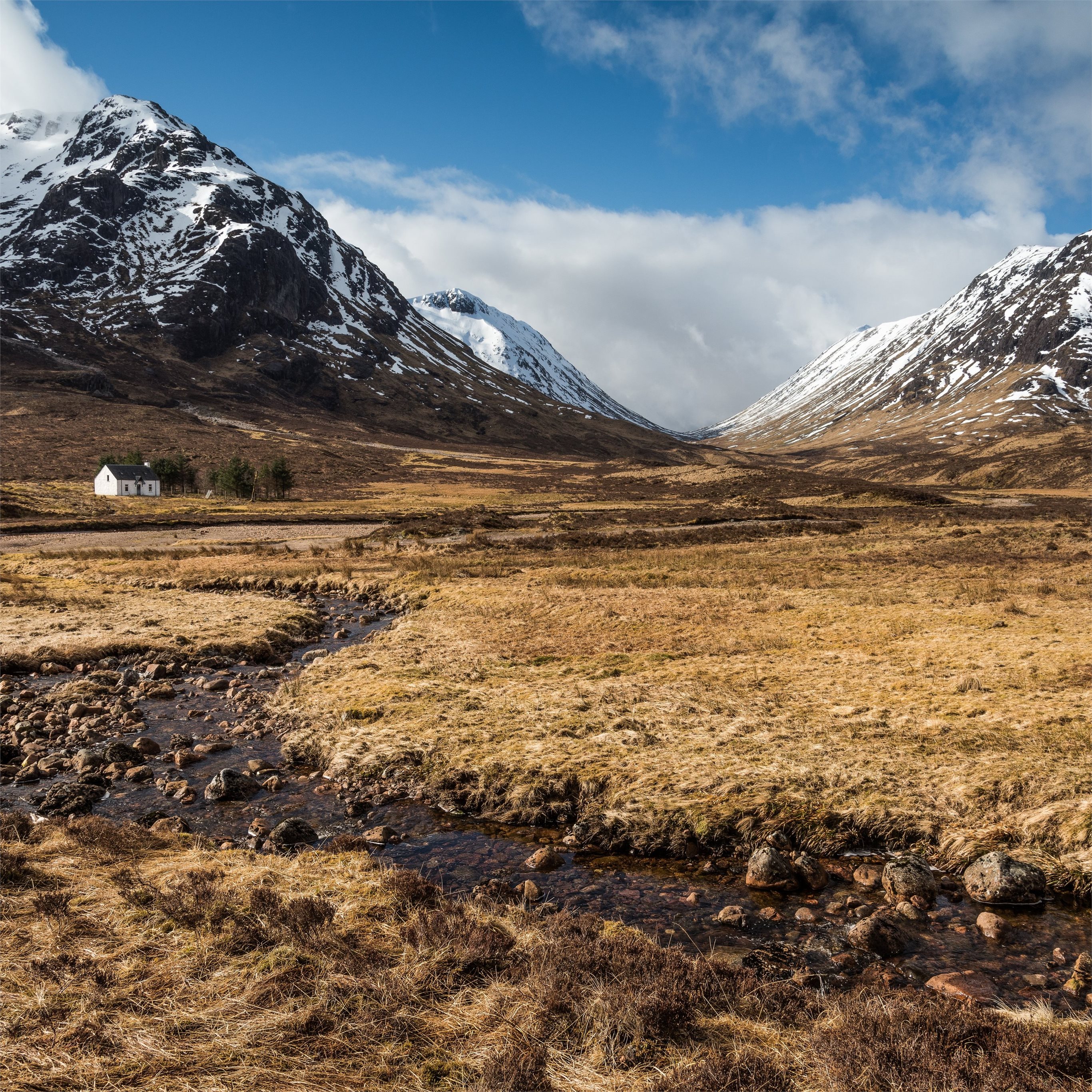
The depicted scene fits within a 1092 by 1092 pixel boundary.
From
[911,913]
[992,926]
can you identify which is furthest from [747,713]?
[992,926]

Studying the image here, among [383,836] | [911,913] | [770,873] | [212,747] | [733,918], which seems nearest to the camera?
[733,918]

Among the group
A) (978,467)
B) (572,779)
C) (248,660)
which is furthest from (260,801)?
(978,467)

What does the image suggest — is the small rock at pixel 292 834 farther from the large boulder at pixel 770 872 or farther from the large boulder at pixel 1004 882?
the large boulder at pixel 1004 882

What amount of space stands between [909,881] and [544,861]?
229 inches

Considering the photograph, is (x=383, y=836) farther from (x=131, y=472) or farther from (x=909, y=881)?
(x=131, y=472)

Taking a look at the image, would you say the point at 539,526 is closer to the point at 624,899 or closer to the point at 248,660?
the point at 248,660

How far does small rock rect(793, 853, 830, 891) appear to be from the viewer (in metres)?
10.8

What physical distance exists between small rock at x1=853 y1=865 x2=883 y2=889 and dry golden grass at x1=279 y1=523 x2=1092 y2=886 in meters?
0.71

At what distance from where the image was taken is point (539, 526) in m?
76.9

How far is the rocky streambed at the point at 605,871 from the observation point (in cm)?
884

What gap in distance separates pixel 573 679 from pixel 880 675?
9.13 metres

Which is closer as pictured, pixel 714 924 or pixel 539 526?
pixel 714 924

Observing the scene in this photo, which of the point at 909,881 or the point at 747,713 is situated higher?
the point at 747,713

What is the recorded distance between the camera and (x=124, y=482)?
393ft
